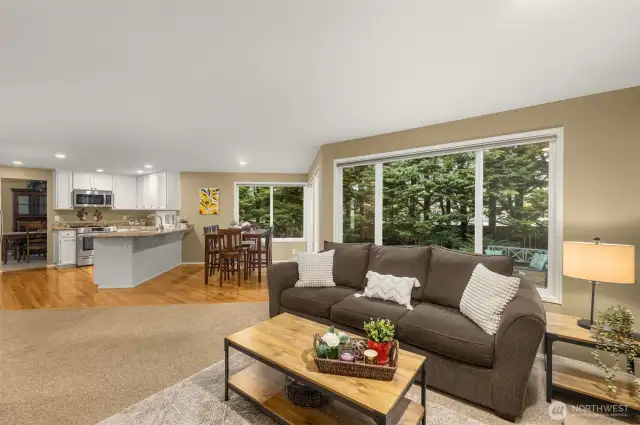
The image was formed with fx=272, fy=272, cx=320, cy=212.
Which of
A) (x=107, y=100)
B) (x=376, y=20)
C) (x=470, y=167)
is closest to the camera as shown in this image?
(x=376, y=20)

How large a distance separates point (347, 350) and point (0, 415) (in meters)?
2.26

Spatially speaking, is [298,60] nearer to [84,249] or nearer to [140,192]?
[140,192]

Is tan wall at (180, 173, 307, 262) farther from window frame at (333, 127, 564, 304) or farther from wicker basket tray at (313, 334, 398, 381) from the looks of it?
wicker basket tray at (313, 334, 398, 381)

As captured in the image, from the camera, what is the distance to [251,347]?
1769 millimetres

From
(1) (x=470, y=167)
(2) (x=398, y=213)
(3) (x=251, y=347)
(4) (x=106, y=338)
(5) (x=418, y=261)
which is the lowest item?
(4) (x=106, y=338)

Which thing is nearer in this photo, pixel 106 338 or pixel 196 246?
pixel 106 338

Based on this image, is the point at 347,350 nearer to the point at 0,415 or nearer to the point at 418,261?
the point at 418,261

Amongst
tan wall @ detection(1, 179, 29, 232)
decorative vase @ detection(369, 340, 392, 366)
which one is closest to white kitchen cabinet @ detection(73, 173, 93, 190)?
tan wall @ detection(1, 179, 29, 232)

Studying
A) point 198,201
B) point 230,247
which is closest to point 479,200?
point 230,247

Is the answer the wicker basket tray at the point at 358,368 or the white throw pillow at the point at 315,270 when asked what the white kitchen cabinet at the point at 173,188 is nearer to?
the white throw pillow at the point at 315,270

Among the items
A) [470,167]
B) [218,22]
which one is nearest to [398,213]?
[470,167]

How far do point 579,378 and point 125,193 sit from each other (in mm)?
8826

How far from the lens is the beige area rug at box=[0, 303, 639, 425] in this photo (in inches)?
69.6

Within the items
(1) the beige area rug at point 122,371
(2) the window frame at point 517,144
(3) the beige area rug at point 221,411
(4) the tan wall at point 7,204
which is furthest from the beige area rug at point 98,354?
(4) the tan wall at point 7,204
